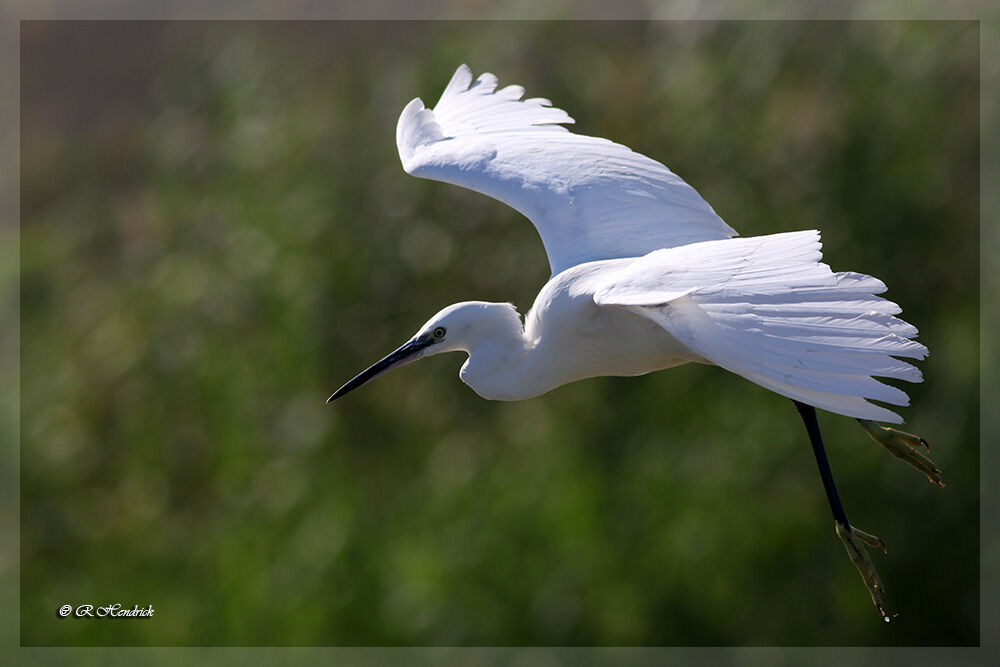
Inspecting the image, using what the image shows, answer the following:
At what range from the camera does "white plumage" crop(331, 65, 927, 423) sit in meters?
1.63

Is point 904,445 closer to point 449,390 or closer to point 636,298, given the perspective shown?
point 636,298

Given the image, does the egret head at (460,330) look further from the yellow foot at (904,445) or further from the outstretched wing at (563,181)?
the yellow foot at (904,445)

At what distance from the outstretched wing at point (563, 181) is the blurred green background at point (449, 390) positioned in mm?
1296

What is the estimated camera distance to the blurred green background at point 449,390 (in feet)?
12.8

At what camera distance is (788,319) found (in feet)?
5.50

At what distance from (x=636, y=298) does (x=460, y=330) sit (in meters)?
0.64

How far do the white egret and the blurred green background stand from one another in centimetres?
135

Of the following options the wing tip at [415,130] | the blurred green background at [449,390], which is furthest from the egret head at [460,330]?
the blurred green background at [449,390]

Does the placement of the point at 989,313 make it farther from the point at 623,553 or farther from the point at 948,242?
the point at 623,553

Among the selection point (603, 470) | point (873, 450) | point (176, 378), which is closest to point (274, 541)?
point (176, 378)

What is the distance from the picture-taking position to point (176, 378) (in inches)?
185

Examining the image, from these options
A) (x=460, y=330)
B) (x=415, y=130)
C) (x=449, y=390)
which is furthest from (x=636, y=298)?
(x=449, y=390)

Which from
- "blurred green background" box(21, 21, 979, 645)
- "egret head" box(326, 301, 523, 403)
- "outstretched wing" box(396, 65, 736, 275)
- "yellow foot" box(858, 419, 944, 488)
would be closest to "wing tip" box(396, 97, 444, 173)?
"outstretched wing" box(396, 65, 736, 275)

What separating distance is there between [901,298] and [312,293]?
2191mm
